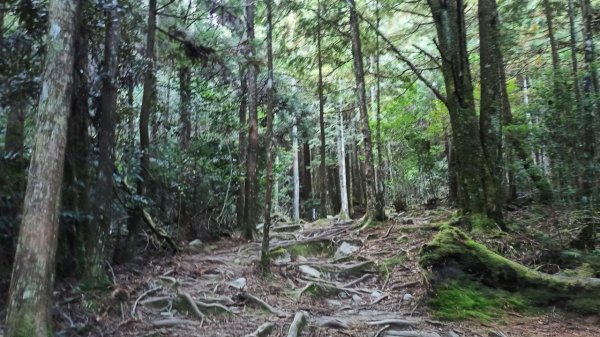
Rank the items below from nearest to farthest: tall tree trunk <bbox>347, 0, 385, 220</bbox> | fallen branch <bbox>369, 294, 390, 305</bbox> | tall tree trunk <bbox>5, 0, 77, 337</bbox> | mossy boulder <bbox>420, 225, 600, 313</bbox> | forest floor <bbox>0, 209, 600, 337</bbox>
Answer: tall tree trunk <bbox>5, 0, 77, 337</bbox>, forest floor <bbox>0, 209, 600, 337</bbox>, mossy boulder <bbox>420, 225, 600, 313</bbox>, fallen branch <bbox>369, 294, 390, 305</bbox>, tall tree trunk <bbox>347, 0, 385, 220</bbox>

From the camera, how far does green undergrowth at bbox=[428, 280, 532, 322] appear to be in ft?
21.1

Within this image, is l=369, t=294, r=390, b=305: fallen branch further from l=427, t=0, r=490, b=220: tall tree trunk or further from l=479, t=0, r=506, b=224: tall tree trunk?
l=479, t=0, r=506, b=224: tall tree trunk

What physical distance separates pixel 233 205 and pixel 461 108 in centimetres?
797

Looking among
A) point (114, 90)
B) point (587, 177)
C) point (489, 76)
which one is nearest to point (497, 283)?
point (587, 177)

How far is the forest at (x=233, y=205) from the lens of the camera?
5.84 m

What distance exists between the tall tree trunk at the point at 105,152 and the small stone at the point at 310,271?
12.9 ft

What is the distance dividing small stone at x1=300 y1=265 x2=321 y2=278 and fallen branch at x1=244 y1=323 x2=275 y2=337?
3084 millimetres

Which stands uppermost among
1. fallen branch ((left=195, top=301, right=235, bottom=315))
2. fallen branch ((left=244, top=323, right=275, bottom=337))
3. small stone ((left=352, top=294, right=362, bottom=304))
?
fallen branch ((left=195, top=301, right=235, bottom=315))

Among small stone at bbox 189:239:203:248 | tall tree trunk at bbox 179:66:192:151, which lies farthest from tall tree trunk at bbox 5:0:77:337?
tall tree trunk at bbox 179:66:192:151

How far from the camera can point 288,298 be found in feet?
25.9

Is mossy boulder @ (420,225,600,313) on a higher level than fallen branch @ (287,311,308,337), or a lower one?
higher

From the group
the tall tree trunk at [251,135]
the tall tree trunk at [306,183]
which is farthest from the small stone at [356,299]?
the tall tree trunk at [306,183]

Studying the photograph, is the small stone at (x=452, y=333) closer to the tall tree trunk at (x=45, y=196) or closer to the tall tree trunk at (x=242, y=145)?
the tall tree trunk at (x=45, y=196)

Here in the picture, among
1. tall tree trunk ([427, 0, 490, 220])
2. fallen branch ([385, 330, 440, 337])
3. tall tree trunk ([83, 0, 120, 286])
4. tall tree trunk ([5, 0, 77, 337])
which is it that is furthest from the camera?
tall tree trunk ([427, 0, 490, 220])
